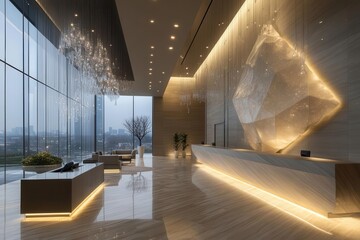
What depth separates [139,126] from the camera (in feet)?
68.8

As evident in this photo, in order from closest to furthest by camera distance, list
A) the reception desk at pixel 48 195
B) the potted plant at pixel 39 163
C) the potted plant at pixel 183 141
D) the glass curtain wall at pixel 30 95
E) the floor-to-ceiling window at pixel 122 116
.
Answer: the reception desk at pixel 48 195
the potted plant at pixel 39 163
the glass curtain wall at pixel 30 95
the potted plant at pixel 183 141
the floor-to-ceiling window at pixel 122 116

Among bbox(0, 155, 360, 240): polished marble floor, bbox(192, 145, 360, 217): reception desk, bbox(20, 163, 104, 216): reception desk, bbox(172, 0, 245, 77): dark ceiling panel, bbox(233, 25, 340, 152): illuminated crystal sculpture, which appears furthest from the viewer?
bbox(172, 0, 245, 77): dark ceiling panel

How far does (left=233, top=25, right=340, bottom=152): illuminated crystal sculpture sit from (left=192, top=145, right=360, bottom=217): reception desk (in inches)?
35.9

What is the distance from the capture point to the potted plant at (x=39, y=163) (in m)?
6.55

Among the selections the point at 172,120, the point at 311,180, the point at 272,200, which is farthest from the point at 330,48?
the point at 172,120

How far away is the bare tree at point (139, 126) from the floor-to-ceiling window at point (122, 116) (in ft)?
0.78

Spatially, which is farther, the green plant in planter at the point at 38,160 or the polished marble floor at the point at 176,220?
the green plant in planter at the point at 38,160

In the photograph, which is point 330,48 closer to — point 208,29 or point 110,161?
point 208,29

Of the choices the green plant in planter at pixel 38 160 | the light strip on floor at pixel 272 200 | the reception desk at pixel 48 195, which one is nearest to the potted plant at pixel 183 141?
the light strip on floor at pixel 272 200

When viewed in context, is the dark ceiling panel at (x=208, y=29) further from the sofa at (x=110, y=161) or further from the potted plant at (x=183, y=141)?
the potted plant at (x=183, y=141)

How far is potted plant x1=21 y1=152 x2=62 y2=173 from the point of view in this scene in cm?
655

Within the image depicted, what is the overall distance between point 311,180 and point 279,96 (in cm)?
247

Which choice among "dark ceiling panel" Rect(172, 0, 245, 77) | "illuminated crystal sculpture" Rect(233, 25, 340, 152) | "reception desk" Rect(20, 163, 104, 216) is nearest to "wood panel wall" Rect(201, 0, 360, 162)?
"illuminated crystal sculpture" Rect(233, 25, 340, 152)

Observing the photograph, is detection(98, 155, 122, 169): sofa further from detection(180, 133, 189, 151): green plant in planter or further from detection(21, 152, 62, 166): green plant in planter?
detection(180, 133, 189, 151): green plant in planter
